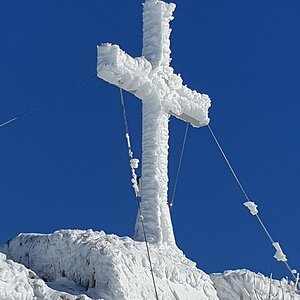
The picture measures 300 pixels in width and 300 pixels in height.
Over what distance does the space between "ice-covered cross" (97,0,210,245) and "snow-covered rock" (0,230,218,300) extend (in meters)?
1.09

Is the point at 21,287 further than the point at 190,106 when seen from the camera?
No

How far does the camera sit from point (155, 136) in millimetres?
14883

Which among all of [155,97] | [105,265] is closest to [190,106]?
[155,97]

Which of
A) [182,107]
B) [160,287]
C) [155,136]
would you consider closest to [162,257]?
[160,287]

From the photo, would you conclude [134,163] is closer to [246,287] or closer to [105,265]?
[105,265]

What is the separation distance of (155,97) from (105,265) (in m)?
4.30

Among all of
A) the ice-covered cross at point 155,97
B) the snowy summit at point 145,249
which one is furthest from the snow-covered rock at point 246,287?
the ice-covered cross at point 155,97

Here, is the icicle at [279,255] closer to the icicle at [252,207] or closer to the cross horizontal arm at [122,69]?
the icicle at [252,207]

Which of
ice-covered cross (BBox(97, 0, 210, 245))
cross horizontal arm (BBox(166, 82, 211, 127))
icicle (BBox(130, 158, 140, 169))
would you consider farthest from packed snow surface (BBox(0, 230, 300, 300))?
cross horizontal arm (BBox(166, 82, 211, 127))

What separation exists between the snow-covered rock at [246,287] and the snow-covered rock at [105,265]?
76cm

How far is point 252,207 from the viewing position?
47.5 feet

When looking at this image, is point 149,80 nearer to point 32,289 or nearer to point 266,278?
point 266,278

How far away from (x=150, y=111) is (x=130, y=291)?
4.44 meters

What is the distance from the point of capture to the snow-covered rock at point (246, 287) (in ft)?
46.8
